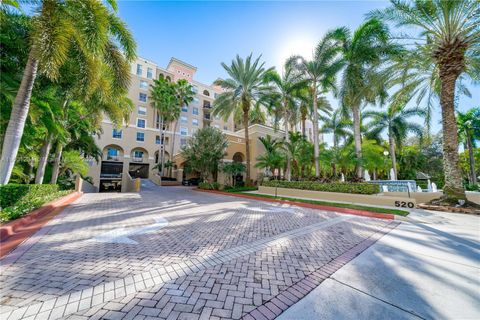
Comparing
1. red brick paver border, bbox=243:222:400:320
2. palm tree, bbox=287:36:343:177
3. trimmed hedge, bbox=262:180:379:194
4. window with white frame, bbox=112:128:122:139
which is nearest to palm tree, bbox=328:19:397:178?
palm tree, bbox=287:36:343:177

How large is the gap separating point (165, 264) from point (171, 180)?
2820 cm

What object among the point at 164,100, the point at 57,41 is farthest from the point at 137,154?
the point at 57,41

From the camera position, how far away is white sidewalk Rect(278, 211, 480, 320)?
2357 mm

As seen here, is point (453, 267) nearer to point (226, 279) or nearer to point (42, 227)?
point (226, 279)

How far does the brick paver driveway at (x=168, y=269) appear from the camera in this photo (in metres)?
2.37

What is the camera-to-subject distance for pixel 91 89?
7.78 m

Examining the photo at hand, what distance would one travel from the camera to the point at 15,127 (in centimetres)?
605

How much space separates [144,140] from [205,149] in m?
19.1

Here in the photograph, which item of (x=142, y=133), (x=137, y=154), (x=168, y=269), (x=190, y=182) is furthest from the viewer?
(x=137, y=154)

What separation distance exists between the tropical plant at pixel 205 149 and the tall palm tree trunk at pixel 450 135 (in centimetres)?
1661

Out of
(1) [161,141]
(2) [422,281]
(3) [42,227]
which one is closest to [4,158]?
(3) [42,227]

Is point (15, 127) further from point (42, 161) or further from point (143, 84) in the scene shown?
point (143, 84)

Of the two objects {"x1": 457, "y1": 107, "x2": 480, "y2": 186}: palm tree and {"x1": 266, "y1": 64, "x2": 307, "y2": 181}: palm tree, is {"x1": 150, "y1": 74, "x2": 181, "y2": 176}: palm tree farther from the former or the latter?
{"x1": 457, "y1": 107, "x2": 480, "y2": 186}: palm tree

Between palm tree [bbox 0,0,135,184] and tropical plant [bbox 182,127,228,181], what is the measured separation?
460 inches
